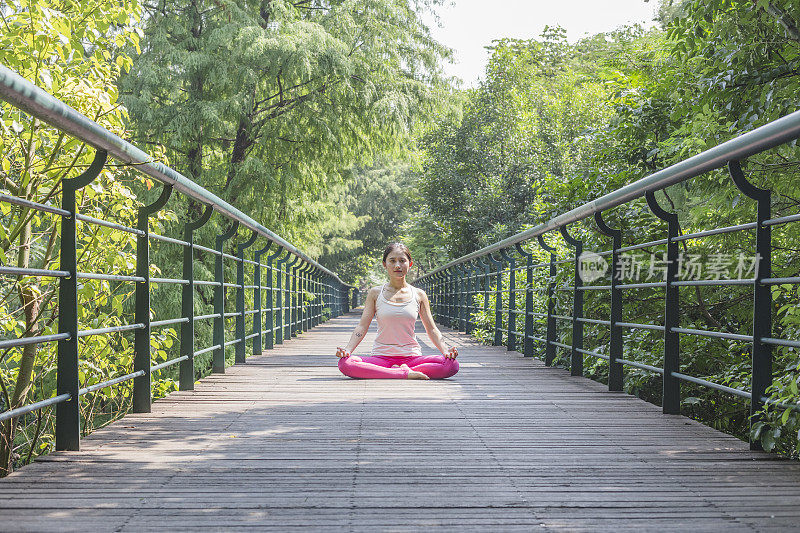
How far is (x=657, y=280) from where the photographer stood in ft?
18.5


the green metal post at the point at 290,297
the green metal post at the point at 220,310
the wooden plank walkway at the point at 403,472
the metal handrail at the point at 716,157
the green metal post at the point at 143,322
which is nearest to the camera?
the wooden plank walkway at the point at 403,472

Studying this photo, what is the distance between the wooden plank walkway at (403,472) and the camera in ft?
6.30

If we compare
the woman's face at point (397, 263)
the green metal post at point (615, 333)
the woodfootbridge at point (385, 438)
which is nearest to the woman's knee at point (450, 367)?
the woodfootbridge at point (385, 438)

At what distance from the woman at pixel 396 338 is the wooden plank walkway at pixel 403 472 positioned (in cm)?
106

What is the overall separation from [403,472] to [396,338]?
2891 millimetres

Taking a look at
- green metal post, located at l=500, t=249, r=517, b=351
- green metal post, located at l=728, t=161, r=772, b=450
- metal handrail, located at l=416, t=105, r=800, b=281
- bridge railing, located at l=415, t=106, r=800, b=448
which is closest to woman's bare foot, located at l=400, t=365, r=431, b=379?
bridge railing, located at l=415, t=106, r=800, b=448

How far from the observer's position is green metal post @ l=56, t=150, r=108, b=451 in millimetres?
2629

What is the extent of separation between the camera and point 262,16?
14.0 meters

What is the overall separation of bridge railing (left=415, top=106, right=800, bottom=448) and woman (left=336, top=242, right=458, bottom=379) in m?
0.94

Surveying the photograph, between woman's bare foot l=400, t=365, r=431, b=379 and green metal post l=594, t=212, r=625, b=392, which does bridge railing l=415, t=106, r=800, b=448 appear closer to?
green metal post l=594, t=212, r=625, b=392

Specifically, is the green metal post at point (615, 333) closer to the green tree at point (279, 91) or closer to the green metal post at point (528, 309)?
the green metal post at point (528, 309)

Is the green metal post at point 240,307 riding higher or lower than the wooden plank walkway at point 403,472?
higher

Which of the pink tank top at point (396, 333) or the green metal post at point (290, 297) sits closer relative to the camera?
the pink tank top at point (396, 333)

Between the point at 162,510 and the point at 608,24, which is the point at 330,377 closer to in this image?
the point at 162,510
